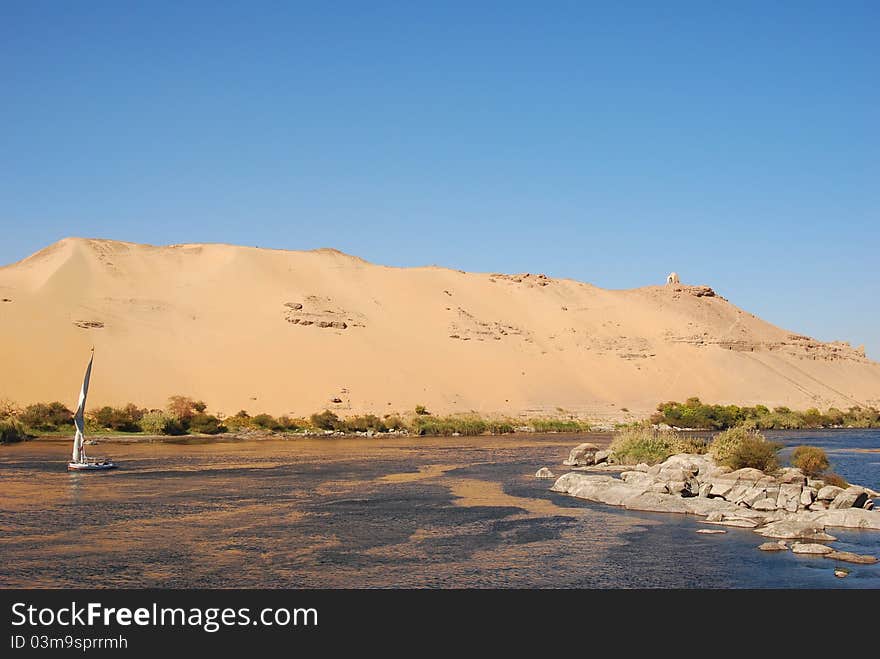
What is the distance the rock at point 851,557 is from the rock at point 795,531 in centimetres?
152

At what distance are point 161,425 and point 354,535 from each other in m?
28.0

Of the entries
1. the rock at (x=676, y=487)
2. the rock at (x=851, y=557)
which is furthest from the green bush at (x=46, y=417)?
the rock at (x=851, y=557)

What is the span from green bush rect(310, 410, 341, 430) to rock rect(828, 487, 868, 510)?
3027 centimetres

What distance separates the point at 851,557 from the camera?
47.4 feet

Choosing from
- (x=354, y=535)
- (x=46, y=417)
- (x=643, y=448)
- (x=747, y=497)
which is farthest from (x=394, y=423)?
(x=354, y=535)

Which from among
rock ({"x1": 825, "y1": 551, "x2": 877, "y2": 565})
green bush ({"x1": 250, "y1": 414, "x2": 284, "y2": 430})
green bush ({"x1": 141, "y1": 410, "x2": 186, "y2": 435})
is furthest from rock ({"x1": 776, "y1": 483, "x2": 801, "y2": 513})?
green bush ({"x1": 141, "y1": 410, "x2": 186, "y2": 435})

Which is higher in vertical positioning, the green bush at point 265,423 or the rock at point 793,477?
the green bush at point 265,423

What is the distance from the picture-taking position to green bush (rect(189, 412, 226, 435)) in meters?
43.4

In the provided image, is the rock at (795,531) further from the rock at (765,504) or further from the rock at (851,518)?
the rock at (765,504)

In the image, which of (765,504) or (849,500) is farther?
(765,504)

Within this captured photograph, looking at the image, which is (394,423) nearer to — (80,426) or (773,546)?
(80,426)

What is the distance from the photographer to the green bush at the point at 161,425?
42.3m

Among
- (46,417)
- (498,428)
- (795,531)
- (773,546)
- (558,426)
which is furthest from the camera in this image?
(558,426)

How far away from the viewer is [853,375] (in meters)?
79.2
